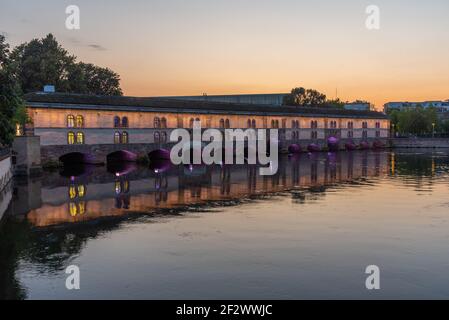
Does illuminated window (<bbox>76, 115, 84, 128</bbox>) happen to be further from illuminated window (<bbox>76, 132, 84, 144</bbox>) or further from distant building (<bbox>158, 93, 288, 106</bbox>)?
distant building (<bbox>158, 93, 288, 106</bbox>)

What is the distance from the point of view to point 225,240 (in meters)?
23.6

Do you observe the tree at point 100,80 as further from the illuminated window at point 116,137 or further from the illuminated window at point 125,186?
the illuminated window at point 125,186

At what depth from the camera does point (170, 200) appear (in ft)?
121

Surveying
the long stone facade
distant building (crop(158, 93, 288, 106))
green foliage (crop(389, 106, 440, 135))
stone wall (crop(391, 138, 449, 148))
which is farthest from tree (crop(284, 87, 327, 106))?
the long stone facade

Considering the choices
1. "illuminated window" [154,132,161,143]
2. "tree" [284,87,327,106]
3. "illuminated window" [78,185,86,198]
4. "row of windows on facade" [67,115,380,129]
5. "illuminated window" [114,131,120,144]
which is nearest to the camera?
"illuminated window" [78,185,86,198]

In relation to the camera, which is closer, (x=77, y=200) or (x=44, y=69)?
(x=77, y=200)

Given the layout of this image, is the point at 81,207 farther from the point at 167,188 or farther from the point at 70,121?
the point at 70,121

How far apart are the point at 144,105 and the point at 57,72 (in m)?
30.4

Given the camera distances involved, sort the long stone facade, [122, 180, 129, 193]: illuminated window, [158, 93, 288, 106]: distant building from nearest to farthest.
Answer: [122, 180, 129, 193]: illuminated window → the long stone facade → [158, 93, 288, 106]: distant building

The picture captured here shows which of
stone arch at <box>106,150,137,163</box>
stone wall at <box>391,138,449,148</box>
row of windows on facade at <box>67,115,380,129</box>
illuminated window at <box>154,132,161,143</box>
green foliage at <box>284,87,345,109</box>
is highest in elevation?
green foliage at <box>284,87,345,109</box>

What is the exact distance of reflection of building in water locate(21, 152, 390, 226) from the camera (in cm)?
3256

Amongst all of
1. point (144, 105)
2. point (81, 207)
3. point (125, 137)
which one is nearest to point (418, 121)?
point (144, 105)
